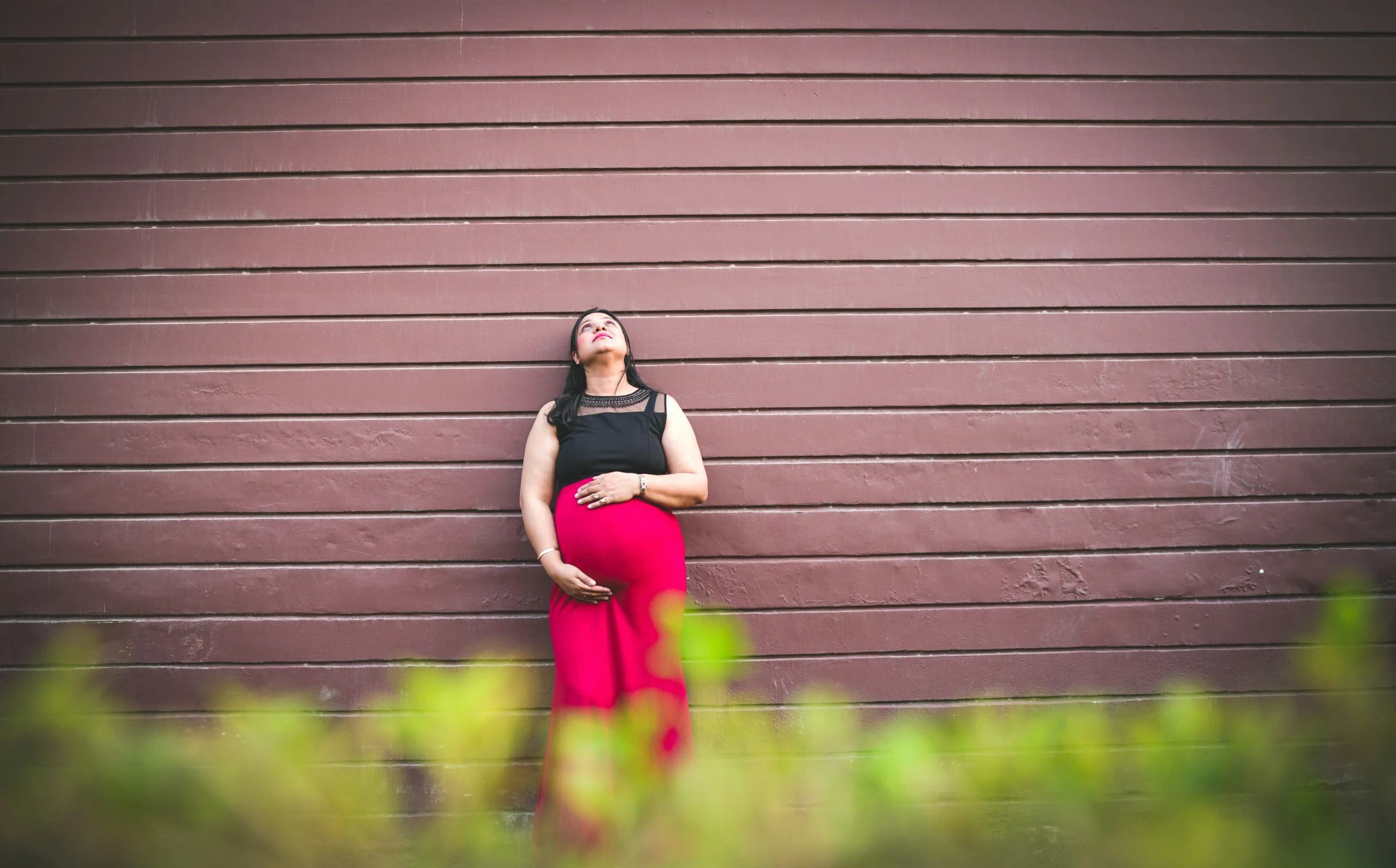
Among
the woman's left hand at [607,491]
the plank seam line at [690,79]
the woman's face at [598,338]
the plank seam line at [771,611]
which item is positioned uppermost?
the plank seam line at [690,79]

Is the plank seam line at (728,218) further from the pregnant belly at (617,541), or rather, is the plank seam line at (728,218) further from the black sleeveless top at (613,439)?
the pregnant belly at (617,541)

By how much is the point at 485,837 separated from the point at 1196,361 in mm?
3189

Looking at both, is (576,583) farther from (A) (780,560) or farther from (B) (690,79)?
(B) (690,79)

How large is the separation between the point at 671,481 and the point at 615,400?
14.3 inches

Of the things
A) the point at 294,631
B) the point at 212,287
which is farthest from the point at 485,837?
the point at 212,287

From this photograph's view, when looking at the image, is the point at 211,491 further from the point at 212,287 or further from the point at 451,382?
the point at 451,382

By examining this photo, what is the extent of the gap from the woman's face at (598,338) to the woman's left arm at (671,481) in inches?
9.7

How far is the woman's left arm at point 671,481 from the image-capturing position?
97.9 inches

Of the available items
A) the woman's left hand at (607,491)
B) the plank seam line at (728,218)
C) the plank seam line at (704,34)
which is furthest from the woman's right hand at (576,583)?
the plank seam line at (704,34)

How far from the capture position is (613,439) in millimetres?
2615

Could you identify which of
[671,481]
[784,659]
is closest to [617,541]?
[671,481]

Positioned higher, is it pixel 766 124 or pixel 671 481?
pixel 766 124

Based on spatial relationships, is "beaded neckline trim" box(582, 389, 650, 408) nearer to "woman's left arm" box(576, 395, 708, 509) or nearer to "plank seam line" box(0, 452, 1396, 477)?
"woman's left arm" box(576, 395, 708, 509)

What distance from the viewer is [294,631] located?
9.54ft
